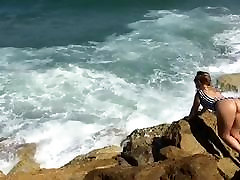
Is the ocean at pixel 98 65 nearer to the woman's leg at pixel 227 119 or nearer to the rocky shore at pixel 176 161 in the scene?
the rocky shore at pixel 176 161

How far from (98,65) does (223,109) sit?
49.7 feet

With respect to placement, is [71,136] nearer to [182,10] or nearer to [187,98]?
[187,98]

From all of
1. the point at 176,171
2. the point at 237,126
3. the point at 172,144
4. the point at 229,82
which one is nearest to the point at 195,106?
the point at 172,144

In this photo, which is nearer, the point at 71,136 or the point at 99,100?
the point at 71,136

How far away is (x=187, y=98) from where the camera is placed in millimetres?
17562

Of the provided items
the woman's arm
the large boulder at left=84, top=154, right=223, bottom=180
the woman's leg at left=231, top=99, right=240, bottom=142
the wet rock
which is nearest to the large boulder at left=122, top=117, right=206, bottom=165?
the woman's arm

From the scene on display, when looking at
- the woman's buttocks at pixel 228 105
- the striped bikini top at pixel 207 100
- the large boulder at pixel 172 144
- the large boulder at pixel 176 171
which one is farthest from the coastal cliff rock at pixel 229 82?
the large boulder at pixel 176 171

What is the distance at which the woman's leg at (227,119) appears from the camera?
5.76 metres

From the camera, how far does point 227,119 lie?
230 inches

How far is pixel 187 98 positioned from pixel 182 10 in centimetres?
1133

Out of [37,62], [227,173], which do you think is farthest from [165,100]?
[227,173]

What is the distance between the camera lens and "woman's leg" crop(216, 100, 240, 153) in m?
5.76

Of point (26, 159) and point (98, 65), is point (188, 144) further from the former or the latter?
point (98, 65)

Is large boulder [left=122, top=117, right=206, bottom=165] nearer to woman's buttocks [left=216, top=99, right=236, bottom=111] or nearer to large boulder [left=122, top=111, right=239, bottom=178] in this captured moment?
large boulder [left=122, top=111, right=239, bottom=178]
